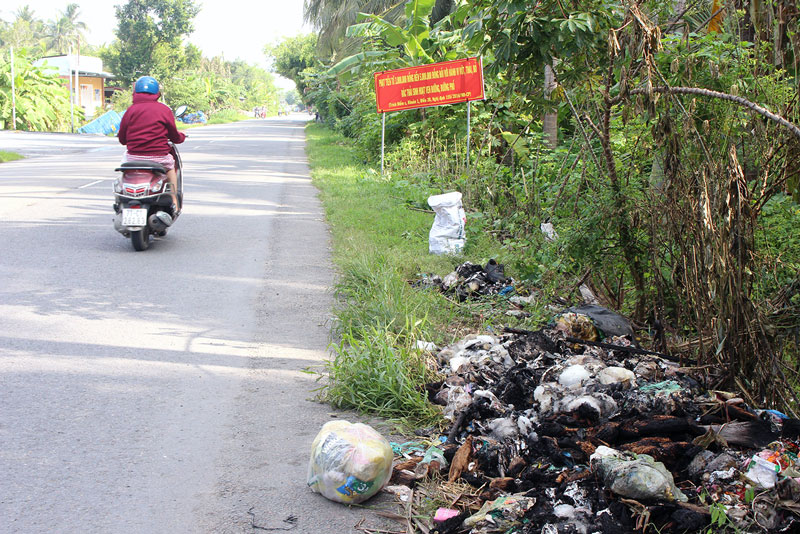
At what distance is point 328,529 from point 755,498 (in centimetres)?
182

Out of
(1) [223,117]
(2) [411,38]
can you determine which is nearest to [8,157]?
(2) [411,38]

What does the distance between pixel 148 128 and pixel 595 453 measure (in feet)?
23.0

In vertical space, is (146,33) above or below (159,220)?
above

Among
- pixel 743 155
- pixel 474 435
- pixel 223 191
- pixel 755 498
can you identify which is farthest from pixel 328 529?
pixel 223 191

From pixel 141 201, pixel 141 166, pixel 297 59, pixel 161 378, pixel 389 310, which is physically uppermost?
pixel 297 59

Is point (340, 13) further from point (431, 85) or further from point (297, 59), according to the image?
point (297, 59)

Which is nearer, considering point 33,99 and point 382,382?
point 382,382

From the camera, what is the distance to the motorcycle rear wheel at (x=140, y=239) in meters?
8.60

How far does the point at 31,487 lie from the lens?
11.2 feet

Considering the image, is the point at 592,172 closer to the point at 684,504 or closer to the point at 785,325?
the point at 785,325

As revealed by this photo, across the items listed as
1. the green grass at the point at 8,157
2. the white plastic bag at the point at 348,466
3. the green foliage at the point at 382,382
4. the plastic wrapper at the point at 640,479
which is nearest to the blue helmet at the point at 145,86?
the green foliage at the point at 382,382

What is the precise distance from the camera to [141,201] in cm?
857

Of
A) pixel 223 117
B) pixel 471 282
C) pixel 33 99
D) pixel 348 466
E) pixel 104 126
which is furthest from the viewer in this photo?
pixel 223 117

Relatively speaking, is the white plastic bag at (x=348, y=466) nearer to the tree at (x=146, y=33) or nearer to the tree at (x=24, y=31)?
the tree at (x=146, y=33)
